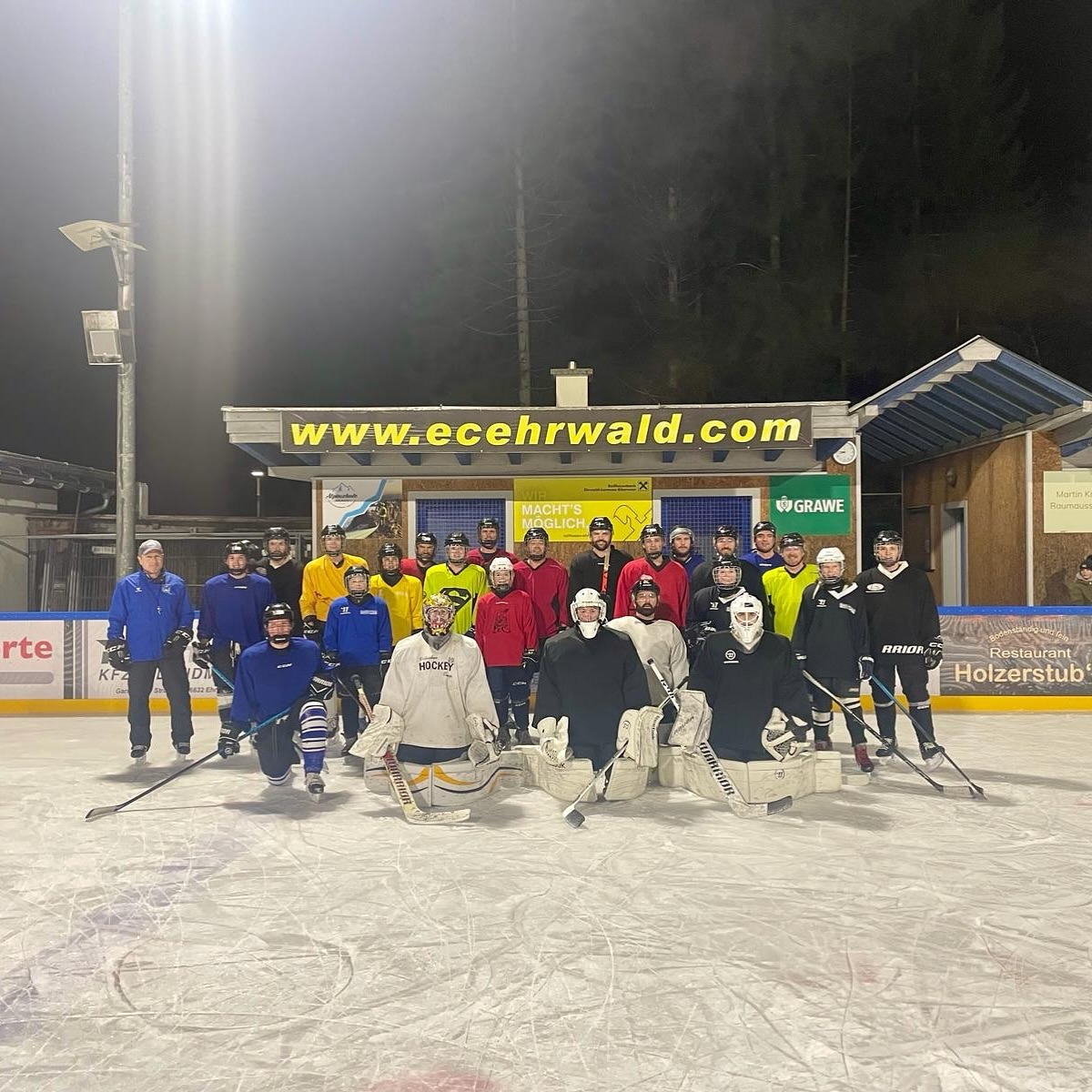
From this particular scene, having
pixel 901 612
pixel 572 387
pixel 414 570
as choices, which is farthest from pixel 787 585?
pixel 572 387

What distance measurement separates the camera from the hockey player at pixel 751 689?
620 centimetres

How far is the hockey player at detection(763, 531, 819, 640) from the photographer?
24.7 feet

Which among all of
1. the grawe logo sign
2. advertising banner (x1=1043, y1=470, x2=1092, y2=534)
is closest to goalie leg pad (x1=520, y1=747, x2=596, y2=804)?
the grawe logo sign

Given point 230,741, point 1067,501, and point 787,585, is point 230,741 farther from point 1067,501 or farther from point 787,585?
point 1067,501

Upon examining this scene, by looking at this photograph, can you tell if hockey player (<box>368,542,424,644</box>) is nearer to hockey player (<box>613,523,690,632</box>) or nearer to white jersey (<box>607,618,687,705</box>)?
hockey player (<box>613,523,690,632</box>)

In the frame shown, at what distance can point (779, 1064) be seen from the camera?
304 cm

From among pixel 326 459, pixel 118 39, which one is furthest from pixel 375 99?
pixel 326 459

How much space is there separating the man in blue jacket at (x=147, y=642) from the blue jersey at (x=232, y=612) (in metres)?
0.22

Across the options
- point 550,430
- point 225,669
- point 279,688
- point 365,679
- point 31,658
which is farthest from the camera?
point 550,430

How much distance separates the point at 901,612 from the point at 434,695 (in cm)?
349

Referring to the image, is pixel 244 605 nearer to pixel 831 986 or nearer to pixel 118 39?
pixel 831 986

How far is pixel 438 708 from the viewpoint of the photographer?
621cm

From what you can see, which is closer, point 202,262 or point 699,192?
point 699,192

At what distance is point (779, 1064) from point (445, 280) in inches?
974
